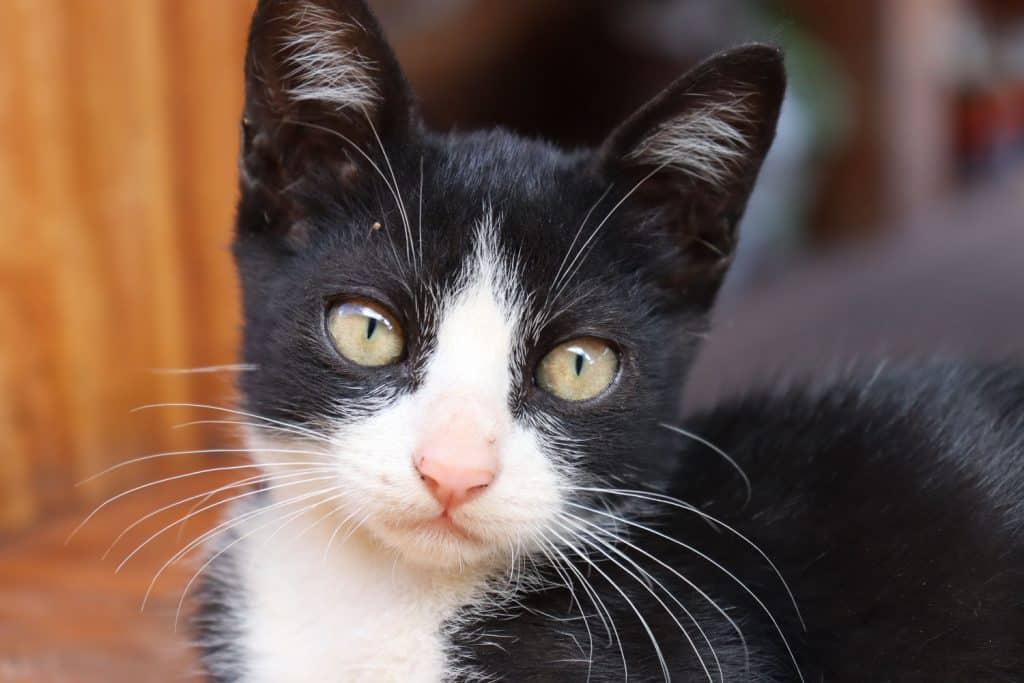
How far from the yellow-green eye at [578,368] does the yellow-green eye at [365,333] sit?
0.50ft

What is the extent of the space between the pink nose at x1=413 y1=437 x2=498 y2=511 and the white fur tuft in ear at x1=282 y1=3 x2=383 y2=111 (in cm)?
40

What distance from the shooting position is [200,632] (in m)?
1.33

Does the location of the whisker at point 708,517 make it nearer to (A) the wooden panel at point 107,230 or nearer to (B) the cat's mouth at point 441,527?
(B) the cat's mouth at point 441,527

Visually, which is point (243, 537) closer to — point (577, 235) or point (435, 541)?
point (435, 541)

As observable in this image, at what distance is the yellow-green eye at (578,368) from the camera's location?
3.78ft

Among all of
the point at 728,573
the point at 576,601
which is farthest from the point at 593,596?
the point at 728,573

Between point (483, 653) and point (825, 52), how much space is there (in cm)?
375

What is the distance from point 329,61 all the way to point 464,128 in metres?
0.61

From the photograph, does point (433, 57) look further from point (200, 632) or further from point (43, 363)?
point (200, 632)

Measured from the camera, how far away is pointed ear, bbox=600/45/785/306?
116 cm

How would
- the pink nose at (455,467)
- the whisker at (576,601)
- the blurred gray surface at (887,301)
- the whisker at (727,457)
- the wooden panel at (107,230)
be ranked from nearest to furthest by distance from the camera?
the pink nose at (455,467) → the whisker at (576,601) → the whisker at (727,457) → the wooden panel at (107,230) → the blurred gray surface at (887,301)

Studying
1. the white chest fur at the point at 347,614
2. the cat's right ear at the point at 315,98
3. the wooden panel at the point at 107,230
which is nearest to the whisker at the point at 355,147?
the cat's right ear at the point at 315,98

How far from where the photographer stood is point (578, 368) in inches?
46.0

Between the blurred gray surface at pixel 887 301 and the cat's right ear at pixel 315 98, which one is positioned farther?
the blurred gray surface at pixel 887 301
